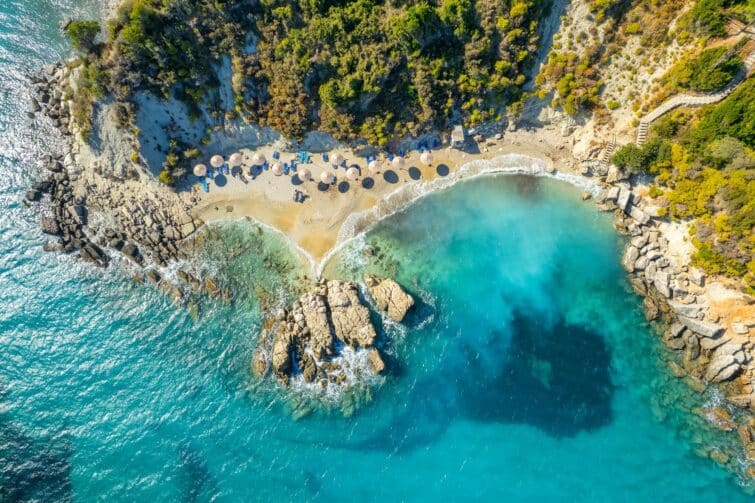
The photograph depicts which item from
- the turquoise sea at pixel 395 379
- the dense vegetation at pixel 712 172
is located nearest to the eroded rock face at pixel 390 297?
the turquoise sea at pixel 395 379

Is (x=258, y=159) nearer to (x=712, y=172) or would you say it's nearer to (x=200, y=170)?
(x=200, y=170)

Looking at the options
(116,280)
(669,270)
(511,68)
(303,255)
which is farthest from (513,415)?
(116,280)

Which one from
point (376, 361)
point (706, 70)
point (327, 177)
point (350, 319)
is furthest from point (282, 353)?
point (706, 70)

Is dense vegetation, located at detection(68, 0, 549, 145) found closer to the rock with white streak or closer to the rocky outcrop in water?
the rocky outcrop in water

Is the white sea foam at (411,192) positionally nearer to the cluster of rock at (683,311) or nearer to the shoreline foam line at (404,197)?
the shoreline foam line at (404,197)

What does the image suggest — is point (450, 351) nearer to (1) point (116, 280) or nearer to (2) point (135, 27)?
(1) point (116, 280)

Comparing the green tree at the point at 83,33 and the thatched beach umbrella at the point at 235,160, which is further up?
the green tree at the point at 83,33

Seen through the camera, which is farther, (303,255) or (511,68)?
(303,255)

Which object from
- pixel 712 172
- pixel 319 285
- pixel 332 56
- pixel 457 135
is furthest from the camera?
pixel 319 285
